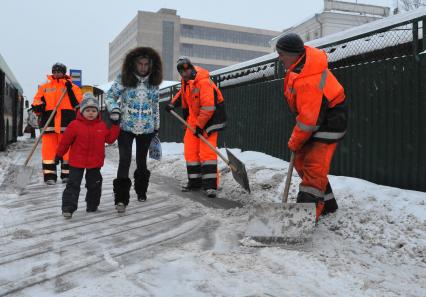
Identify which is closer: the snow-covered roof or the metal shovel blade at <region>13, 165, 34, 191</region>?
the snow-covered roof

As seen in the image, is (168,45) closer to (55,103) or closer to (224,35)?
(224,35)

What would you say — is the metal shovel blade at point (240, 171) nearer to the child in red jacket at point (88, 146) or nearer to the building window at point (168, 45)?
the child in red jacket at point (88, 146)

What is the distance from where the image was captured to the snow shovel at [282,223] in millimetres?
3562

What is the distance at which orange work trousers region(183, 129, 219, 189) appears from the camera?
19.5ft

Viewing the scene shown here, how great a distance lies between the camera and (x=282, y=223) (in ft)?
11.9

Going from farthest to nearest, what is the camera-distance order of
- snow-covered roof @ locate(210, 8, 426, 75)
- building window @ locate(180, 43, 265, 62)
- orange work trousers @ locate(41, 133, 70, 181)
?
1. building window @ locate(180, 43, 265, 62)
2. orange work trousers @ locate(41, 133, 70, 181)
3. snow-covered roof @ locate(210, 8, 426, 75)

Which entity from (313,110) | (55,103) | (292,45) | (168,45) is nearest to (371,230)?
(313,110)

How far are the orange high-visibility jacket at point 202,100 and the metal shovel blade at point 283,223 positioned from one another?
Answer: 2.49 metres

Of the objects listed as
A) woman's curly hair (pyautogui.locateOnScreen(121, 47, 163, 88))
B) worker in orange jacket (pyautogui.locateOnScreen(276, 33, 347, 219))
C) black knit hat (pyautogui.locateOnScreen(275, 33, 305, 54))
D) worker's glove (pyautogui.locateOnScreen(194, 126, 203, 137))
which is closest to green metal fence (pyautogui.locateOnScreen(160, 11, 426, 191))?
worker in orange jacket (pyautogui.locateOnScreen(276, 33, 347, 219))

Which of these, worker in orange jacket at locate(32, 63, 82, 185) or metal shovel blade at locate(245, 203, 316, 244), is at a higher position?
worker in orange jacket at locate(32, 63, 82, 185)

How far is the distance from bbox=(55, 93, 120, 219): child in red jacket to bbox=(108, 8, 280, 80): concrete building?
255ft

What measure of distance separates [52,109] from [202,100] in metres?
2.57

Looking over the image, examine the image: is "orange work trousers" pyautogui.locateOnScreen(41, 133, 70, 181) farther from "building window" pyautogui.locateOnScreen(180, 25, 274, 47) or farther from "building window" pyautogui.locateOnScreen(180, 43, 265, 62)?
"building window" pyautogui.locateOnScreen(180, 25, 274, 47)

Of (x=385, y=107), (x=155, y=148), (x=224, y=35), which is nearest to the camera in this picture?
(x=385, y=107)
